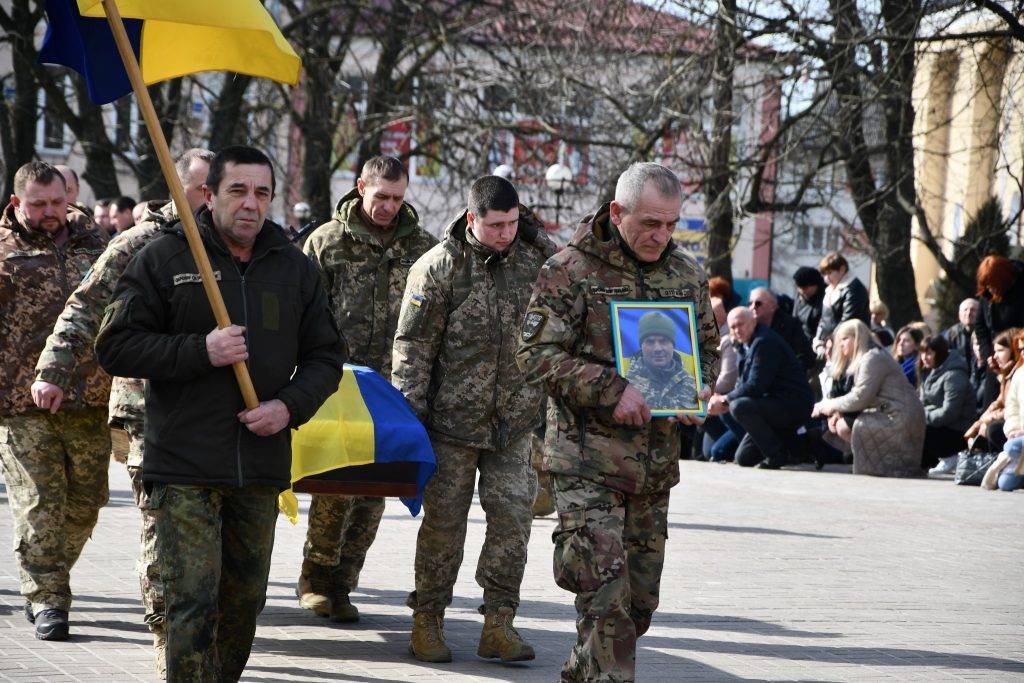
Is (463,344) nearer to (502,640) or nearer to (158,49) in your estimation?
(502,640)

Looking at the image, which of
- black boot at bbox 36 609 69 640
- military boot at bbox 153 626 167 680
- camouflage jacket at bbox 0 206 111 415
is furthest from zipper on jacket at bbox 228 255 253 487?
camouflage jacket at bbox 0 206 111 415

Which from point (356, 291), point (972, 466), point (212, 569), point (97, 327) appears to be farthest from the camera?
point (972, 466)

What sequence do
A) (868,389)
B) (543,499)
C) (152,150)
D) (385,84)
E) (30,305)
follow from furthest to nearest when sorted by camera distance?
(385,84) → (152,150) → (868,389) → (543,499) → (30,305)

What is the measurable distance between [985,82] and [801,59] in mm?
2800

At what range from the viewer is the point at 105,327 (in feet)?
17.1

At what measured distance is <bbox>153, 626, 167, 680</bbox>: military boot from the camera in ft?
20.7

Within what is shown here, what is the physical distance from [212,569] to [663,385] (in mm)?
1767

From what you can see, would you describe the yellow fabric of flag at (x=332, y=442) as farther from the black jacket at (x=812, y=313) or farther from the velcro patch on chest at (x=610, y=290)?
the black jacket at (x=812, y=313)

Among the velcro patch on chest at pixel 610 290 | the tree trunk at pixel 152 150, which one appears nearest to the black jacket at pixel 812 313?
the tree trunk at pixel 152 150

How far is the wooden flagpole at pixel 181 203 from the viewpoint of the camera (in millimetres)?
5078

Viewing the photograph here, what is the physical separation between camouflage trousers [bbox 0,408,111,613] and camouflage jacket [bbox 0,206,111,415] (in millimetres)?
131

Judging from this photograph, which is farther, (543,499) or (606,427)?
(543,499)

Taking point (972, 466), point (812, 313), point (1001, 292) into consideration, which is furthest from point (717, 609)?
point (812, 313)

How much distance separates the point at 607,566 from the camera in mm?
5574
